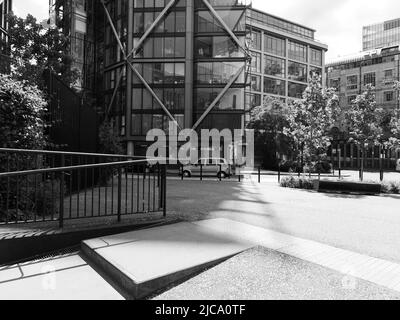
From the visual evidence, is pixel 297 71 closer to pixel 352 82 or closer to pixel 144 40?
pixel 352 82

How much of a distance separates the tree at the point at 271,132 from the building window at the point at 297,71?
78.0 ft

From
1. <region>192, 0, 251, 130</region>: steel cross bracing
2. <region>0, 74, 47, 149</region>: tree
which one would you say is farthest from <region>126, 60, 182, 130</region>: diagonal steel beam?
<region>0, 74, 47, 149</region>: tree

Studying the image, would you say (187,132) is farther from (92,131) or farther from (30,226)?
(30,226)

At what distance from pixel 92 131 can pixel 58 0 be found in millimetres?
42449

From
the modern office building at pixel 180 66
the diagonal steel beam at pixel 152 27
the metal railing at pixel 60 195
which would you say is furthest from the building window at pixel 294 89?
the metal railing at pixel 60 195

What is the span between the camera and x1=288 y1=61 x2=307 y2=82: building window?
68875mm

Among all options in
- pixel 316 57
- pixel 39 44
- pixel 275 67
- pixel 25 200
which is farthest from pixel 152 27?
pixel 316 57

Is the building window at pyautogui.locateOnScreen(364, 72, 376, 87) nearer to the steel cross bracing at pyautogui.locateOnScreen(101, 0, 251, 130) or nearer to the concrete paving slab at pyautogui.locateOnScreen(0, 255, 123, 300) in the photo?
the steel cross bracing at pyautogui.locateOnScreen(101, 0, 251, 130)

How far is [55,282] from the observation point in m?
4.39

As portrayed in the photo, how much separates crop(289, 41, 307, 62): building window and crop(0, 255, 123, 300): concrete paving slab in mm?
69863

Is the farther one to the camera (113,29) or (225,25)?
(113,29)

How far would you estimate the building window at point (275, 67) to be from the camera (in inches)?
2586

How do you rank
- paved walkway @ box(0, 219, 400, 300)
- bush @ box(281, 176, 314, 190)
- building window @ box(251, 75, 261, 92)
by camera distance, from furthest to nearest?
building window @ box(251, 75, 261, 92) → bush @ box(281, 176, 314, 190) → paved walkway @ box(0, 219, 400, 300)

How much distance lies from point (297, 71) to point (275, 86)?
21.2ft
